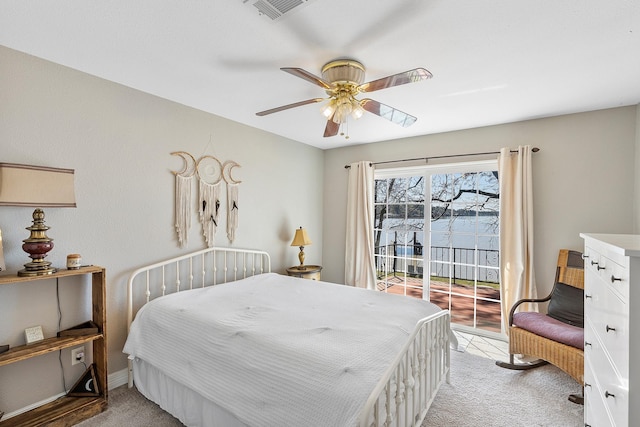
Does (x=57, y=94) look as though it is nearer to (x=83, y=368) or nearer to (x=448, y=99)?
(x=83, y=368)

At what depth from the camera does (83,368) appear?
7.67ft

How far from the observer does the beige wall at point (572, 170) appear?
9.52ft

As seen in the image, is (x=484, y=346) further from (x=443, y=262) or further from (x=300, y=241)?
(x=300, y=241)

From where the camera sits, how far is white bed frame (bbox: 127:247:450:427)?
4.77ft

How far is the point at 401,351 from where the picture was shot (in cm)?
156

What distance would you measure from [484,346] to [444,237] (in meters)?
1.33

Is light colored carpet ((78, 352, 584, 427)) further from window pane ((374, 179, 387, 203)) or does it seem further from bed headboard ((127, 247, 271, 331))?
window pane ((374, 179, 387, 203))

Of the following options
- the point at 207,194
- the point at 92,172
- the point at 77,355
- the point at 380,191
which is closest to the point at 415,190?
the point at 380,191

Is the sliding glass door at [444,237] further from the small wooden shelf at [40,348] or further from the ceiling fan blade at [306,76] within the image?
the small wooden shelf at [40,348]

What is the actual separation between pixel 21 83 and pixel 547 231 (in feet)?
15.6

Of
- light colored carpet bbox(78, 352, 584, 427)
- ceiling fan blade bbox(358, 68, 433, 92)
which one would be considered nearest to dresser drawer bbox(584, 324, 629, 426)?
light colored carpet bbox(78, 352, 584, 427)

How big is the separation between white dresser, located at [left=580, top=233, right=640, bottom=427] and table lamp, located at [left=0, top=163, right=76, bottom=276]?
9.71 ft

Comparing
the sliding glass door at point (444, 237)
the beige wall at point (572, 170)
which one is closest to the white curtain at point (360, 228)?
the sliding glass door at point (444, 237)

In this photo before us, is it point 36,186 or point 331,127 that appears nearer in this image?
point 36,186
